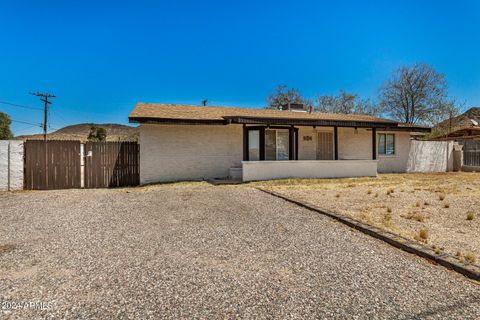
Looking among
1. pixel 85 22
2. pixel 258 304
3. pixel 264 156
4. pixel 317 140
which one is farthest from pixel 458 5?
pixel 85 22

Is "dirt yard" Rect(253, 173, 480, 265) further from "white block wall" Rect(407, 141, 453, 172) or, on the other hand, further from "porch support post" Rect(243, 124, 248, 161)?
"white block wall" Rect(407, 141, 453, 172)

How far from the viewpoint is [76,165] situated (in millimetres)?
10195

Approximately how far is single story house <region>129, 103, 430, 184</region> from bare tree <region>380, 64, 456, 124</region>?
74.8 ft

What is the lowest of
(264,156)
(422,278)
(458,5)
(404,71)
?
(422,278)

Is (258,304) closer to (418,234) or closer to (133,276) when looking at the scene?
(133,276)

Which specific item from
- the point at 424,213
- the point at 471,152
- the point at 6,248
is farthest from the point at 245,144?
the point at 471,152

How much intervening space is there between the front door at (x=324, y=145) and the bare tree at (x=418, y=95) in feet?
75.7

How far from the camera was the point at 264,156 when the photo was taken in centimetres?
1303

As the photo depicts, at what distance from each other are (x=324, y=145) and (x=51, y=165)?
13.1m

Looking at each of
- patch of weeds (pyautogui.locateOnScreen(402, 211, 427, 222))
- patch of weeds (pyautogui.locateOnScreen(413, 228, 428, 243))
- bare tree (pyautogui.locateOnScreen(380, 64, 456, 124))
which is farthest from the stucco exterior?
bare tree (pyautogui.locateOnScreen(380, 64, 456, 124))

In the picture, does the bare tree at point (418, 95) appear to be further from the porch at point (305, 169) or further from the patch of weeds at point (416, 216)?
the patch of weeds at point (416, 216)

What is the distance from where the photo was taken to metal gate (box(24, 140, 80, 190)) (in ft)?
32.0

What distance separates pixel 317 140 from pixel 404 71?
80.6 ft

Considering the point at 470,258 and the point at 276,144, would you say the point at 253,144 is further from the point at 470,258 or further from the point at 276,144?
the point at 470,258
